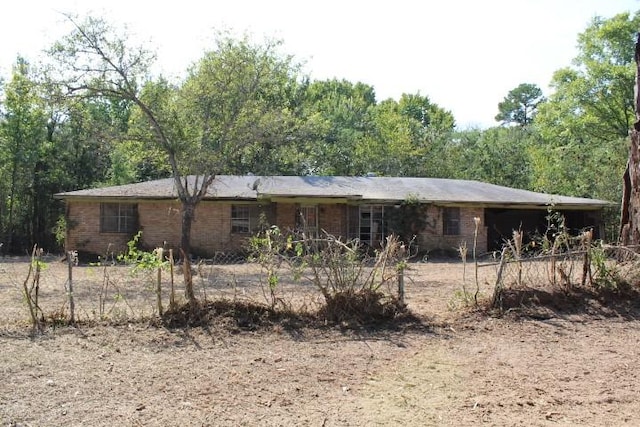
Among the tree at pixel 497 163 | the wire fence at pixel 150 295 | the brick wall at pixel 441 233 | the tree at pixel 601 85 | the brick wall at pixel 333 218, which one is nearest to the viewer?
the wire fence at pixel 150 295

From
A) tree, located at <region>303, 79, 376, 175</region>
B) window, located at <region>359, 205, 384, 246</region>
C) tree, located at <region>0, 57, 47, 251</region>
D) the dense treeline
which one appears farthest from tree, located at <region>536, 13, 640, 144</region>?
tree, located at <region>0, 57, 47, 251</region>

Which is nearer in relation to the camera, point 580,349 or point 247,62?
point 580,349

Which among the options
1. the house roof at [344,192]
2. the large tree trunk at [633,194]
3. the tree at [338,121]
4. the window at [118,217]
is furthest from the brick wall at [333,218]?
the large tree trunk at [633,194]

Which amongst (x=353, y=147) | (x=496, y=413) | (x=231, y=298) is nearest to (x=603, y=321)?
(x=496, y=413)

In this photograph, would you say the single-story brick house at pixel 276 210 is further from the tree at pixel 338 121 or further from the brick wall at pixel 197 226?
the tree at pixel 338 121

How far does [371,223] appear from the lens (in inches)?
955

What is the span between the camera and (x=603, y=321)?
909 cm

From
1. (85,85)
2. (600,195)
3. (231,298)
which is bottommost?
(231,298)

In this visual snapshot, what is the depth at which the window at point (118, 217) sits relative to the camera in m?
22.7

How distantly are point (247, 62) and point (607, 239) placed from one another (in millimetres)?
17746

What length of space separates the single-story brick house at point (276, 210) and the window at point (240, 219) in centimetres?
4

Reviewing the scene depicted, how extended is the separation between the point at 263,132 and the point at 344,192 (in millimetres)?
6099

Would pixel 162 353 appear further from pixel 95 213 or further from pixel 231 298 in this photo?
pixel 95 213

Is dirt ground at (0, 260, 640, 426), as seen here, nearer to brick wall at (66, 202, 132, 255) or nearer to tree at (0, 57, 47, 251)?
brick wall at (66, 202, 132, 255)
